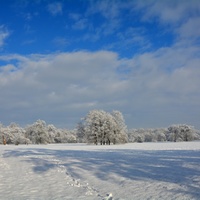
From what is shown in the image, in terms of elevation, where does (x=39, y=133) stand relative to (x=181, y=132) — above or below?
below

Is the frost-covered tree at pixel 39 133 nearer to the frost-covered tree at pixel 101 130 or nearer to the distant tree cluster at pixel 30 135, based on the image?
the distant tree cluster at pixel 30 135

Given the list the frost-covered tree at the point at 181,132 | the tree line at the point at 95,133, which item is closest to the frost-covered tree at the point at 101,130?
the tree line at the point at 95,133

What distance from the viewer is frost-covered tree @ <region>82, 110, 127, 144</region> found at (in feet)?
253

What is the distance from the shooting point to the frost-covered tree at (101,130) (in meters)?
77.1

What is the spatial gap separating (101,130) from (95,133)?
7.05ft

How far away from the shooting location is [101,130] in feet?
254

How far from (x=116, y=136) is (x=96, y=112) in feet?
31.6

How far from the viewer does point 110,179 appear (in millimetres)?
14156

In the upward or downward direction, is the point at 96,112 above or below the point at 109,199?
above

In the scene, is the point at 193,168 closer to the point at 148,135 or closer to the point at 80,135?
the point at 80,135

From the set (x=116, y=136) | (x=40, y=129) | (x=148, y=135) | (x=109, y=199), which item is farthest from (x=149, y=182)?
(x=148, y=135)

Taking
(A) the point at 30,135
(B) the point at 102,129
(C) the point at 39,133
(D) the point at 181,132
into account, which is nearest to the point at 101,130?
(B) the point at 102,129

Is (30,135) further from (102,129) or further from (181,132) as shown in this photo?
(181,132)

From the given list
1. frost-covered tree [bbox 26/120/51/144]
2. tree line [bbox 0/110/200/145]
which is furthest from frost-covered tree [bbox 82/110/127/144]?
frost-covered tree [bbox 26/120/51/144]
